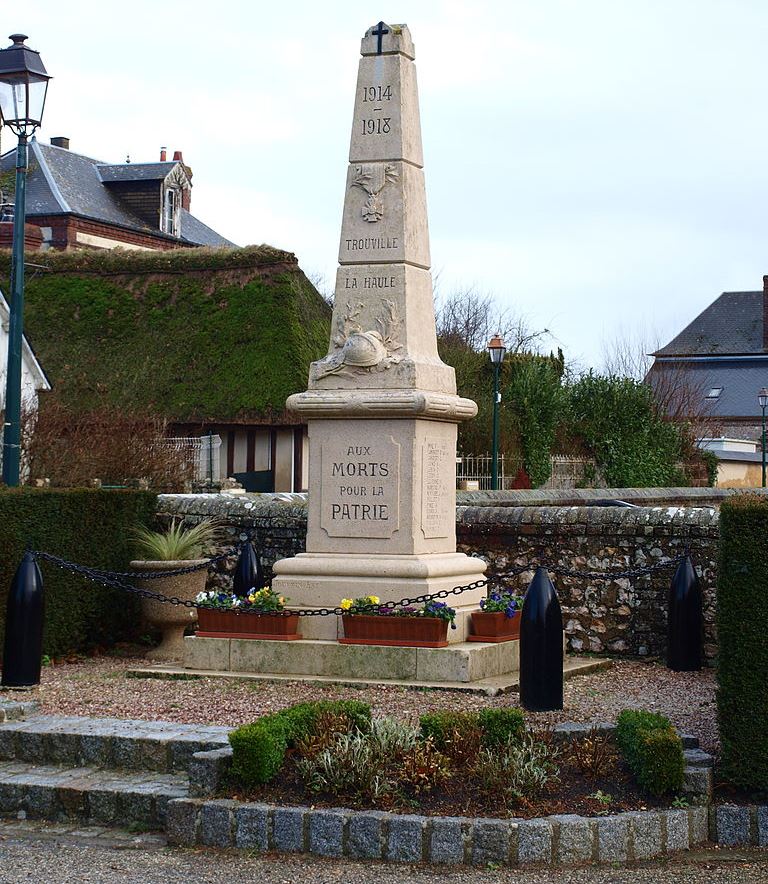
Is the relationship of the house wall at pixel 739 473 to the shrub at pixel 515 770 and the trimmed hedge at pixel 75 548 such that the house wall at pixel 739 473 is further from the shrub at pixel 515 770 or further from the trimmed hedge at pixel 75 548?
the shrub at pixel 515 770

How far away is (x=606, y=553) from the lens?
12977 mm

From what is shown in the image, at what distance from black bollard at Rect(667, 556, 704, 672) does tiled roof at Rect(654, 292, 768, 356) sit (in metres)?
54.3

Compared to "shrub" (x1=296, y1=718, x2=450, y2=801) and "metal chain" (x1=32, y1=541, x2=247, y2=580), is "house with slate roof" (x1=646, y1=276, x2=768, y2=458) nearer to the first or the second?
"metal chain" (x1=32, y1=541, x2=247, y2=580)

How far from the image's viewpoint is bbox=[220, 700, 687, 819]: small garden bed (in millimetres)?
6777

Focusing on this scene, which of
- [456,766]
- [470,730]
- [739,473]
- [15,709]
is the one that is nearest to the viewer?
[456,766]

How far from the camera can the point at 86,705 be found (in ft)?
31.2

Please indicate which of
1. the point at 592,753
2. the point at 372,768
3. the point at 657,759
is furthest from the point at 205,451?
the point at 657,759

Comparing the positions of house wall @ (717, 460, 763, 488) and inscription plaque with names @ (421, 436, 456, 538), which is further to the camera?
house wall @ (717, 460, 763, 488)

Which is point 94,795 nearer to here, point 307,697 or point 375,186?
point 307,697

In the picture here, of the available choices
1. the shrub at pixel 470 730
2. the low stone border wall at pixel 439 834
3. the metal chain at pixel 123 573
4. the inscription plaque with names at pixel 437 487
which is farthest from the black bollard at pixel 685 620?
the low stone border wall at pixel 439 834

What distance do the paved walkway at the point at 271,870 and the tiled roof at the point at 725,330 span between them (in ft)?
197

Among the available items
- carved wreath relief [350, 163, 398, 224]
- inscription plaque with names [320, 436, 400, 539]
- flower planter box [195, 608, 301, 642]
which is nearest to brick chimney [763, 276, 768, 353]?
carved wreath relief [350, 163, 398, 224]

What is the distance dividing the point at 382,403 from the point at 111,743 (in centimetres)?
422

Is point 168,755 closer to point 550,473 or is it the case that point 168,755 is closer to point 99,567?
point 99,567
